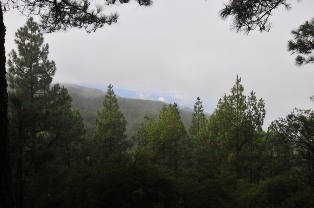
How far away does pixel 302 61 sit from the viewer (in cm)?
988

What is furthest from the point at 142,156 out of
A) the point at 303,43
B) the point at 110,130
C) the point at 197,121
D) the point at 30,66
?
the point at 197,121

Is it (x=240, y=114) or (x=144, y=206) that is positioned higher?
(x=240, y=114)

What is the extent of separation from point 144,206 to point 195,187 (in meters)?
2.07

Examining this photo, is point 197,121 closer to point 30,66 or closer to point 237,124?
point 237,124

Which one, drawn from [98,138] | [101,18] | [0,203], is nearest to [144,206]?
[101,18]

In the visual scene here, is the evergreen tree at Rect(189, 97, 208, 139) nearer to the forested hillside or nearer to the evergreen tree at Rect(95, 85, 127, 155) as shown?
the forested hillside

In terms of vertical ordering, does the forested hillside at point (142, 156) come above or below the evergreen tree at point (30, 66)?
below

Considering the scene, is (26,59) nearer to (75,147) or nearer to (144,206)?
(75,147)

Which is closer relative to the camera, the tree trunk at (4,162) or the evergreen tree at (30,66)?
the tree trunk at (4,162)

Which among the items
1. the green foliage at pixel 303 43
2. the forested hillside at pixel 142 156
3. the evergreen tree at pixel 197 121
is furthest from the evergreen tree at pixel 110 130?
the green foliage at pixel 303 43

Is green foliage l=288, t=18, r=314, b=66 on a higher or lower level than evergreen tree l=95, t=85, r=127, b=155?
higher

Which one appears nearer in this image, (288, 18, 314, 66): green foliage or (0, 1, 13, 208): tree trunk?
(0, 1, 13, 208): tree trunk

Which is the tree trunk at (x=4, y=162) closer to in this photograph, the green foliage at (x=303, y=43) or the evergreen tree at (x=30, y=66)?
the green foliage at (x=303, y=43)

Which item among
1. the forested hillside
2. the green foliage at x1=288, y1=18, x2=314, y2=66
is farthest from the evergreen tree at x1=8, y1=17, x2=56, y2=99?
the green foliage at x1=288, y1=18, x2=314, y2=66
